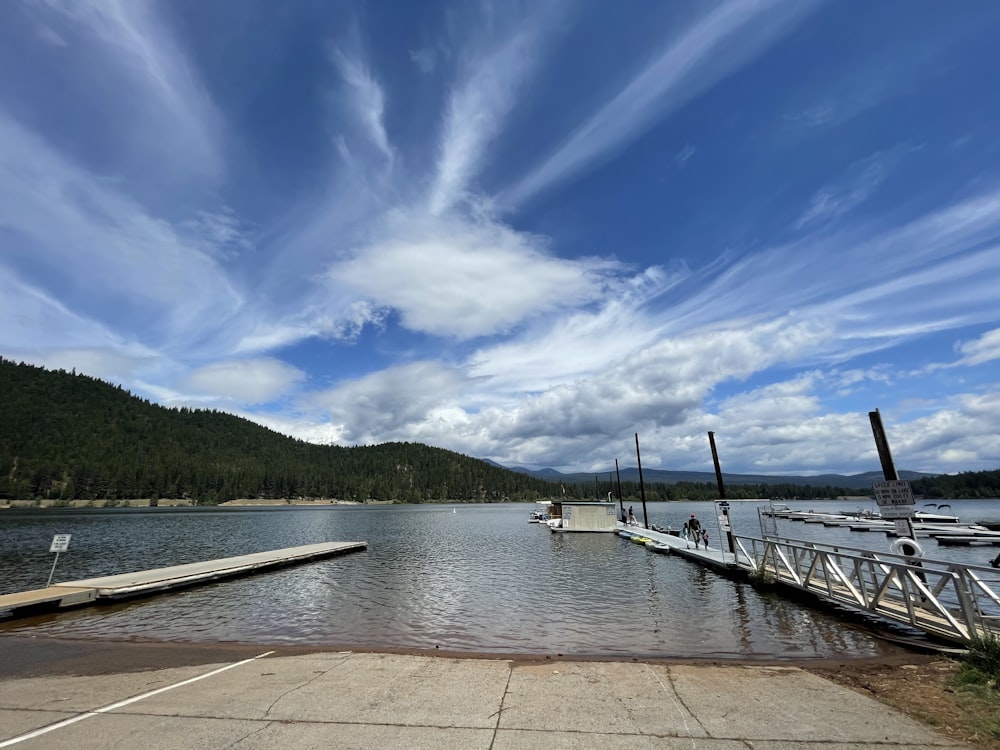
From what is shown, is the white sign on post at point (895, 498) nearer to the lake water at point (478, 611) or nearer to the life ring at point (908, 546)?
the life ring at point (908, 546)

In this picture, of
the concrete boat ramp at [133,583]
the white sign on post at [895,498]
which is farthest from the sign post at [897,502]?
the concrete boat ramp at [133,583]

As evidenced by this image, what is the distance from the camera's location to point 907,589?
1262 centimetres

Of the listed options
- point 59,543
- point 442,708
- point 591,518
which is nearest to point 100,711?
point 442,708

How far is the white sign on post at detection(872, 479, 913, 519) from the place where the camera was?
13.8 m

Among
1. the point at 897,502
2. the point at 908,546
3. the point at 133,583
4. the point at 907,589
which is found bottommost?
the point at 133,583

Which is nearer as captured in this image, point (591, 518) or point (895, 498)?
point (895, 498)

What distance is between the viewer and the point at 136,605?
64.8 ft

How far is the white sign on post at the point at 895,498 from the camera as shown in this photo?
13827mm

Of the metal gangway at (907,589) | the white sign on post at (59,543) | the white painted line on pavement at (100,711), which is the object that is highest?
the white sign on post at (59,543)

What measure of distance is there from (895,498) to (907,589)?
9.04 ft

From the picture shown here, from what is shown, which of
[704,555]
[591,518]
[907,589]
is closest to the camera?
[907,589]

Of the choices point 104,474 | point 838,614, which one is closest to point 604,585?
point 838,614

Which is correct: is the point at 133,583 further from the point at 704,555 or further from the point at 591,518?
the point at 591,518

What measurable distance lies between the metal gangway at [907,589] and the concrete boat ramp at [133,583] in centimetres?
2649
